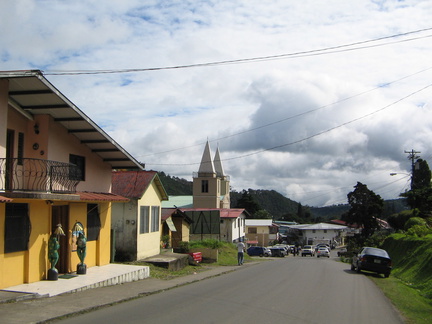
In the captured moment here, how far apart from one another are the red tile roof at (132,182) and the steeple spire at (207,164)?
56.8 meters

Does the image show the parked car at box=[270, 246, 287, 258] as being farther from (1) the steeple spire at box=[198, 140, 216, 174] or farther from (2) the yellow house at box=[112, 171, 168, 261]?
(2) the yellow house at box=[112, 171, 168, 261]

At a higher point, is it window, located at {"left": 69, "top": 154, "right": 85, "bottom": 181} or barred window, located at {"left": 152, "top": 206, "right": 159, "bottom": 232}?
window, located at {"left": 69, "top": 154, "right": 85, "bottom": 181}

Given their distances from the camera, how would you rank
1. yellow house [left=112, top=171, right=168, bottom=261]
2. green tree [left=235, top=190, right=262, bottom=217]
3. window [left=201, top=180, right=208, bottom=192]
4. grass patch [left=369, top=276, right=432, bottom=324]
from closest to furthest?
1. grass patch [left=369, top=276, right=432, bottom=324]
2. yellow house [left=112, top=171, right=168, bottom=261]
3. window [left=201, top=180, right=208, bottom=192]
4. green tree [left=235, top=190, right=262, bottom=217]

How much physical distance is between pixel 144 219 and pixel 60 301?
12.2 metres

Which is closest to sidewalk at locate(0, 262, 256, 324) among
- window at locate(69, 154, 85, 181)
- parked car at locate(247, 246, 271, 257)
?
window at locate(69, 154, 85, 181)

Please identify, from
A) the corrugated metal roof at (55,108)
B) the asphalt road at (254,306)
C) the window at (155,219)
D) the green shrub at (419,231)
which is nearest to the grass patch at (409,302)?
the asphalt road at (254,306)

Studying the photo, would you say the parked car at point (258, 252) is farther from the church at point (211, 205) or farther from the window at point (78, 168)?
the window at point (78, 168)

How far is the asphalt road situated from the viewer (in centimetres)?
1025

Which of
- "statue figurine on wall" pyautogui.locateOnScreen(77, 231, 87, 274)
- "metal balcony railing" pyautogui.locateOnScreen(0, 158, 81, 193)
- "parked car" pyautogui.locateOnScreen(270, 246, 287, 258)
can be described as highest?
"metal balcony railing" pyautogui.locateOnScreen(0, 158, 81, 193)

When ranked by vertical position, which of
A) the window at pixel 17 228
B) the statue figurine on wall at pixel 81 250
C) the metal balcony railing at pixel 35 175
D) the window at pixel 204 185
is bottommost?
the statue figurine on wall at pixel 81 250

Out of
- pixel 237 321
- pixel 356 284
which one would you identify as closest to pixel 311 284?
pixel 356 284

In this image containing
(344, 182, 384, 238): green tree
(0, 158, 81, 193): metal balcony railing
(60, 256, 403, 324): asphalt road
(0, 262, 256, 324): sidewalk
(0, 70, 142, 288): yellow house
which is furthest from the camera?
(344, 182, 384, 238): green tree

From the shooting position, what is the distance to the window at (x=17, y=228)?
1337cm

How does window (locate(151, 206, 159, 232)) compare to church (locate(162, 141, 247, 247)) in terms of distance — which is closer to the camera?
window (locate(151, 206, 159, 232))
